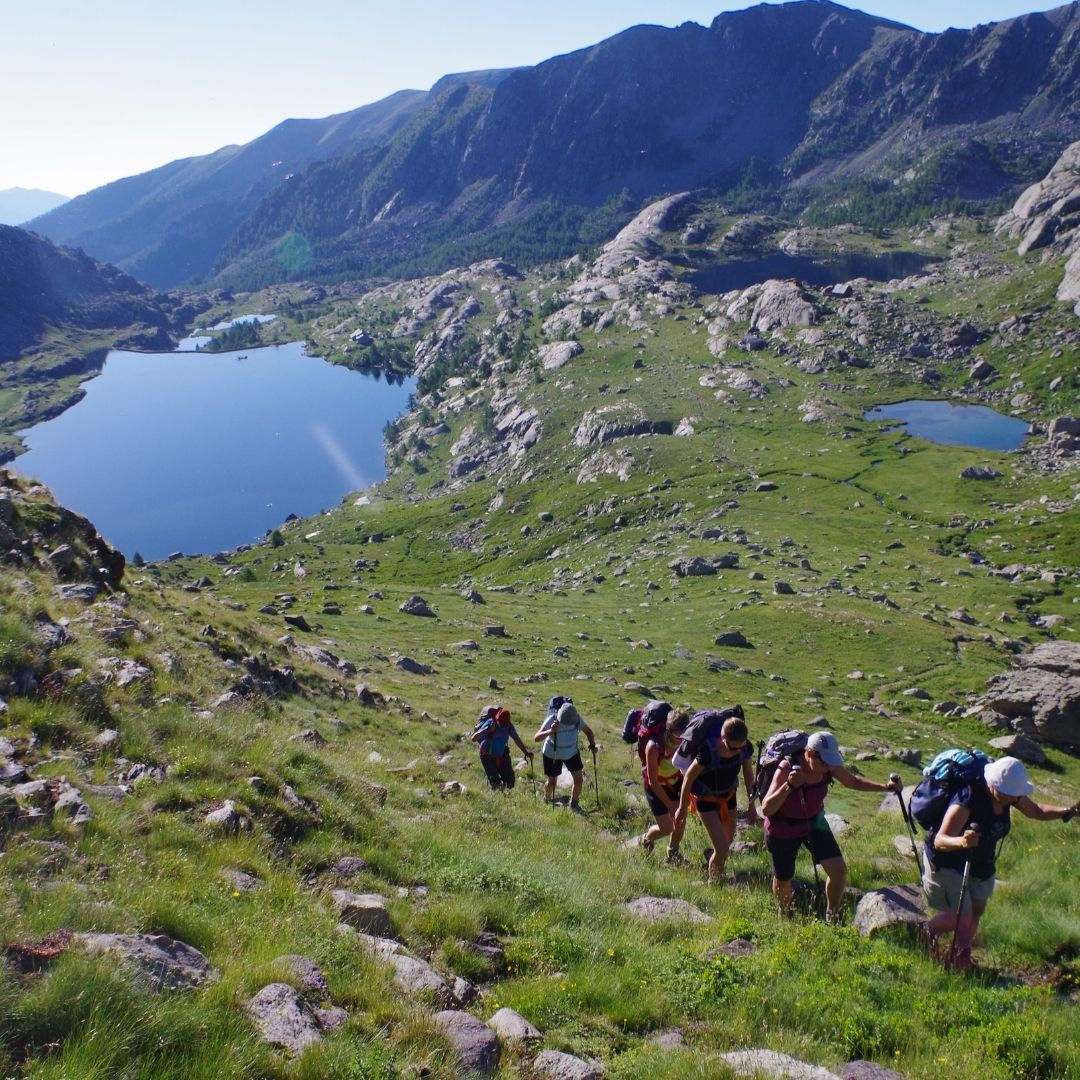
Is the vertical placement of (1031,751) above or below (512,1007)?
below

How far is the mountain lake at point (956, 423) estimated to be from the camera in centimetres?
12925

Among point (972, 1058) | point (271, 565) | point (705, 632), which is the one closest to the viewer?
point (972, 1058)

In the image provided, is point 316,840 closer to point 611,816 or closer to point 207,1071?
point 207,1071

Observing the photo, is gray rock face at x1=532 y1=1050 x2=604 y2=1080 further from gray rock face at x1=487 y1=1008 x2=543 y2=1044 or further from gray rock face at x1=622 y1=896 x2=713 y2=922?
gray rock face at x1=622 y1=896 x2=713 y2=922

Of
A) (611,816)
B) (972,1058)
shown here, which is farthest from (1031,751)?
(972,1058)

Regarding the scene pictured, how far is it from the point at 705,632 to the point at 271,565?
341 feet

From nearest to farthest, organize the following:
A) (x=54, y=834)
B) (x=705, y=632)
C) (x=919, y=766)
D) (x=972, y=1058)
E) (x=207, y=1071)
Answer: (x=207, y=1071)
(x=972, y=1058)
(x=54, y=834)
(x=919, y=766)
(x=705, y=632)

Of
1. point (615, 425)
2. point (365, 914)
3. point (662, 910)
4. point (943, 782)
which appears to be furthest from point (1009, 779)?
point (615, 425)

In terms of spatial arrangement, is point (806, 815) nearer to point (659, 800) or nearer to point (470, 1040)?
point (659, 800)

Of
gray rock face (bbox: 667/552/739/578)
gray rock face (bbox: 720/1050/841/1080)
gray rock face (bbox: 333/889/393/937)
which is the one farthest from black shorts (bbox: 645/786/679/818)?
gray rock face (bbox: 667/552/739/578)

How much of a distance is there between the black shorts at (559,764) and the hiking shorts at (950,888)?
8.40 meters

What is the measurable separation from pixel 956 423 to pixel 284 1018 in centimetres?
15805

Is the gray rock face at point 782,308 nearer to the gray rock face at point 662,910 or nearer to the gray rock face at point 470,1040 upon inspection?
the gray rock face at point 662,910

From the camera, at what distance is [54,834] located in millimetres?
7750
